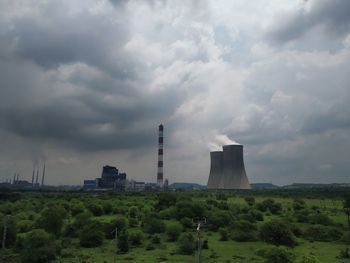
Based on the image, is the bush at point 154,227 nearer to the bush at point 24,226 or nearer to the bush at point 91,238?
the bush at point 91,238

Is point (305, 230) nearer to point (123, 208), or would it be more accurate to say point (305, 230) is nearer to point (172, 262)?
point (172, 262)

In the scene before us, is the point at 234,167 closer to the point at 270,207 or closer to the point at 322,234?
the point at 270,207

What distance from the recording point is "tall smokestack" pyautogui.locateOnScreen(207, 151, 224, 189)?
148500 millimetres

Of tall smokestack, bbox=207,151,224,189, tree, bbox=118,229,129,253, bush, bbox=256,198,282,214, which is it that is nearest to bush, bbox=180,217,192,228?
tree, bbox=118,229,129,253

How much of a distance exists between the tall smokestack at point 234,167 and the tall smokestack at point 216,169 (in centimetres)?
815

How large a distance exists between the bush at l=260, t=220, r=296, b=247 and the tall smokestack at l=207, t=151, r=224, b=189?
9966cm

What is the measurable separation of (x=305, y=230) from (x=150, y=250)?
22438mm

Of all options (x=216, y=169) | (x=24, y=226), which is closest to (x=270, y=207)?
(x=24, y=226)

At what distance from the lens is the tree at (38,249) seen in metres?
35.9

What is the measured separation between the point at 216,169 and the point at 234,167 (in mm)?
12955

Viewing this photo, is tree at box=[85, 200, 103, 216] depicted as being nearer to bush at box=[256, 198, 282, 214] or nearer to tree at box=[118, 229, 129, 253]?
tree at box=[118, 229, 129, 253]

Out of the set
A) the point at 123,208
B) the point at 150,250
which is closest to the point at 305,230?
the point at 150,250

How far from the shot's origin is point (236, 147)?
13612 cm

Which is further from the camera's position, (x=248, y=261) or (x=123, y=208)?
(x=123, y=208)
